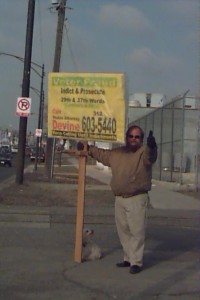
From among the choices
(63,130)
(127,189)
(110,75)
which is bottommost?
(127,189)

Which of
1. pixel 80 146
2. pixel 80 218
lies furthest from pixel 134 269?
pixel 80 146

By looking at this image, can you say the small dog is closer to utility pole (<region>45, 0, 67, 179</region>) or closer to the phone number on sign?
the phone number on sign

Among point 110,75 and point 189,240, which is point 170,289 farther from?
point 189,240

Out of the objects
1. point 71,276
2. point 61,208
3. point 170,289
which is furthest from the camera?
point 61,208

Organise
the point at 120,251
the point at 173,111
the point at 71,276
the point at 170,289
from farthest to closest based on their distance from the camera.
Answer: the point at 173,111
the point at 120,251
the point at 71,276
the point at 170,289

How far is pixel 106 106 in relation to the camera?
9211 mm

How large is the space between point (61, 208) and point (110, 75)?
7.70m

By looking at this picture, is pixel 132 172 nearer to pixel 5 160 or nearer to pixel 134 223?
pixel 134 223

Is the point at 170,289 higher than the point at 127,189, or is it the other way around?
the point at 127,189

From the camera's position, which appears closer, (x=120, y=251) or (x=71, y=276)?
(x=71, y=276)

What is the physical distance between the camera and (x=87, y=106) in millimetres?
9367

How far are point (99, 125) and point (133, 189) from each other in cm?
122

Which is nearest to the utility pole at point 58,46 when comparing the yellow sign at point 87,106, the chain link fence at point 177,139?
the chain link fence at point 177,139

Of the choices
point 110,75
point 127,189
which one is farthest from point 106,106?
point 127,189
